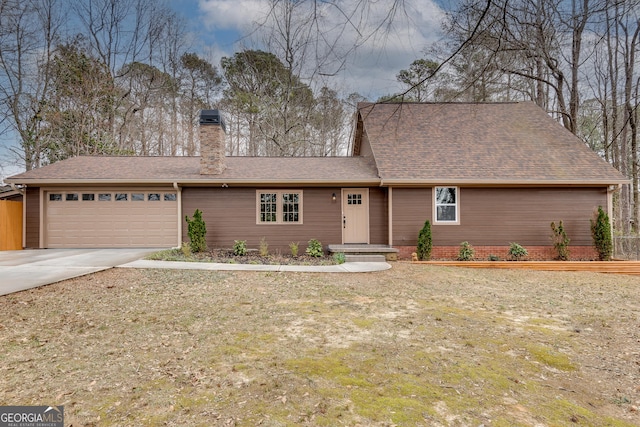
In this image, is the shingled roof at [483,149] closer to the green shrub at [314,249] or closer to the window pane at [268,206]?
the green shrub at [314,249]

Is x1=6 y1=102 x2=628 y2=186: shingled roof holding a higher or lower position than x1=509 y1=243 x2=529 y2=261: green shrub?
higher

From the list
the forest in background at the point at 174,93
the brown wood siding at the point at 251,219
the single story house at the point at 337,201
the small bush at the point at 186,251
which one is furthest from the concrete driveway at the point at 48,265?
the forest in background at the point at 174,93

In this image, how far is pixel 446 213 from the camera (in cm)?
1042

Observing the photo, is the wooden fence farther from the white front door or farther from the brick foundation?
the brick foundation

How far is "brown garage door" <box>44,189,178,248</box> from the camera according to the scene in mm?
10320

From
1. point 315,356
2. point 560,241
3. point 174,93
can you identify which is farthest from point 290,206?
point 174,93

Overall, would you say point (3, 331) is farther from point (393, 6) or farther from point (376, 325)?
point (393, 6)

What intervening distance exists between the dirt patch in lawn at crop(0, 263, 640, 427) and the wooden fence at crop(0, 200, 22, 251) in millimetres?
6460

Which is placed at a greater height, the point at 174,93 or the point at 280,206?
the point at 174,93

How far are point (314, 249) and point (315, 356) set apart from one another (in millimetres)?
7097

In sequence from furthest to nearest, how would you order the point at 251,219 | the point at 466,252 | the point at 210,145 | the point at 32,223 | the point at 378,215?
the point at 378,215 → the point at 251,219 → the point at 210,145 → the point at 32,223 → the point at 466,252

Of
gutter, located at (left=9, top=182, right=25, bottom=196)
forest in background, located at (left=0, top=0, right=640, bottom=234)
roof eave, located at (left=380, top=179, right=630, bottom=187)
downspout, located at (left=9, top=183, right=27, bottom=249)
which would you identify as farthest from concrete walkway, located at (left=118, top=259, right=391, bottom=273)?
forest in background, located at (left=0, top=0, right=640, bottom=234)

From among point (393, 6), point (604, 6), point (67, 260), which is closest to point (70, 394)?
point (393, 6)

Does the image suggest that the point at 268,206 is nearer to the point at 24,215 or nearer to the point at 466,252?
the point at 466,252
